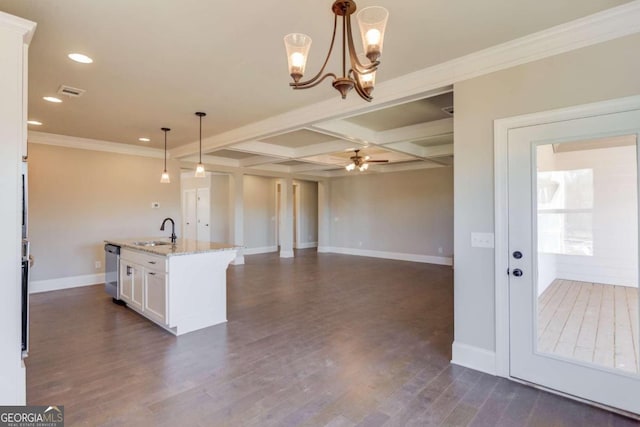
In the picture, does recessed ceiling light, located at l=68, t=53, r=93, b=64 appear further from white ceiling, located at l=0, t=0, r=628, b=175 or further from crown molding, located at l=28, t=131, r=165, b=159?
crown molding, located at l=28, t=131, r=165, b=159

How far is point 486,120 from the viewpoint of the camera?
270cm

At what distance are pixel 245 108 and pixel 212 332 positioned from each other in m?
2.68

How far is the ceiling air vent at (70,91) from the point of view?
11.2 feet

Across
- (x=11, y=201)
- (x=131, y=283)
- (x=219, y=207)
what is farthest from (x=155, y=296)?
(x=219, y=207)

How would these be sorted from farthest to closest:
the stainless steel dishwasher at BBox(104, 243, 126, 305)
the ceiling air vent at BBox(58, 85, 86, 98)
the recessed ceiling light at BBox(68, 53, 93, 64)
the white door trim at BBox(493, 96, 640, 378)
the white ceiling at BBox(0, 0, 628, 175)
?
the stainless steel dishwasher at BBox(104, 243, 126, 305)
the ceiling air vent at BBox(58, 85, 86, 98)
the recessed ceiling light at BBox(68, 53, 93, 64)
the white door trim at BBox(493, 96, 640, 378)
the white ceiling at BBox(0, 0, 628, 175)

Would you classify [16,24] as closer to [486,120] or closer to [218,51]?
[218,51]

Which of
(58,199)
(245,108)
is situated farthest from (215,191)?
(245,108)

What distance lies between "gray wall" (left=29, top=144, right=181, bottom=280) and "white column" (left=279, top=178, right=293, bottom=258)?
11.3 ft

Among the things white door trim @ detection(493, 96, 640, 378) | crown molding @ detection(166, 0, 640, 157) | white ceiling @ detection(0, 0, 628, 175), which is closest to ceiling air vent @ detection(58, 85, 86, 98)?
white ceiling @ detection(0, 0, 628, 175)

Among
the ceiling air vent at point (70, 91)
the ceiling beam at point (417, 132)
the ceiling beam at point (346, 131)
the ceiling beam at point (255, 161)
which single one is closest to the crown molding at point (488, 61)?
the ceiling beam at point (346, 131)

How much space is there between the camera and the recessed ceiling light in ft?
8.91

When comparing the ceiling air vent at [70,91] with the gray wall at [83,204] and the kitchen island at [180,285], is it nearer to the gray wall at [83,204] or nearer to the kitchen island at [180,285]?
the kitchen island at [180,285]

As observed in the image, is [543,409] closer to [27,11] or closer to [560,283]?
[560,283]

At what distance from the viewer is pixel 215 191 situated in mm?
9922
